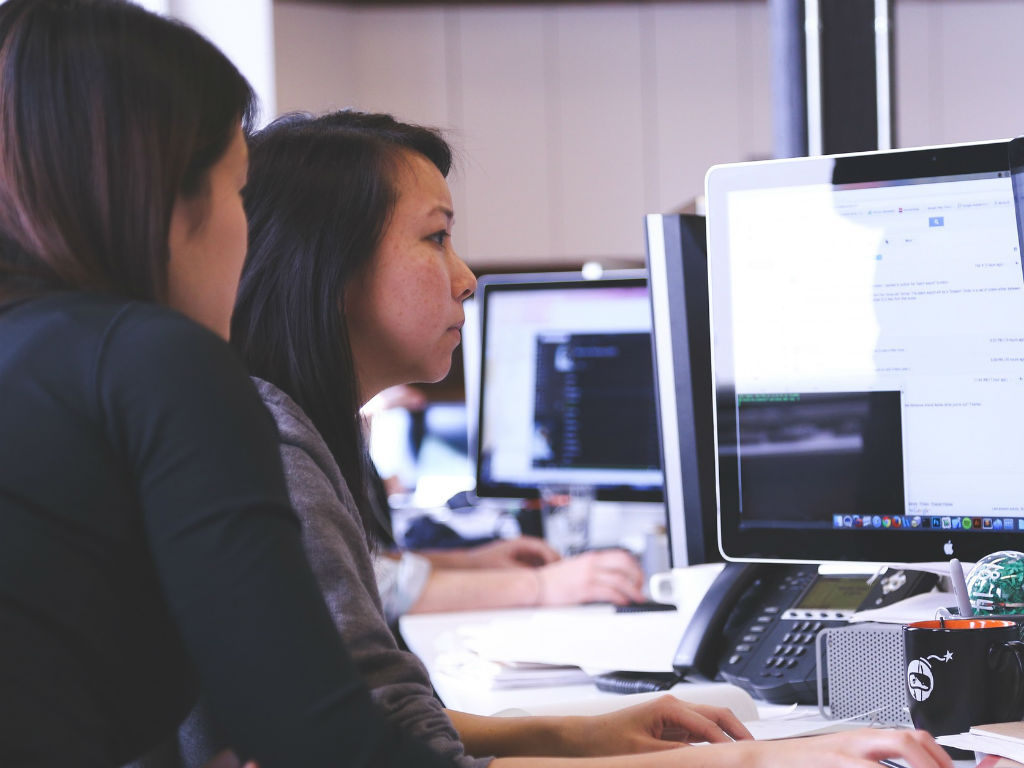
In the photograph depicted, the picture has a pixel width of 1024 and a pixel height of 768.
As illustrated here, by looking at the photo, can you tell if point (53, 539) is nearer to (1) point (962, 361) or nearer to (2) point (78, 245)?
(2) point (78, 245)

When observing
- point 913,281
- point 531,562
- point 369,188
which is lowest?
point 531,562

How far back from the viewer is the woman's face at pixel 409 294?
1052 millimetres

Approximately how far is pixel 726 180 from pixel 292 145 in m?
0.42

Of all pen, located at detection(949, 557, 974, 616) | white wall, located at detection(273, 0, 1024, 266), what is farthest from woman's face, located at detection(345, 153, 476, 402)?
white wall, located at detection(273, 0, 1024, 266)

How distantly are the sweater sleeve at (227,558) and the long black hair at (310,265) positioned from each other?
400 millimetres

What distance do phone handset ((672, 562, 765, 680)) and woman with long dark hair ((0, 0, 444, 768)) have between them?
1.97 ft

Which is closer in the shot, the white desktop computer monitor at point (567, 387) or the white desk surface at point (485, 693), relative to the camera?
the white desk surface at point (485, 693)

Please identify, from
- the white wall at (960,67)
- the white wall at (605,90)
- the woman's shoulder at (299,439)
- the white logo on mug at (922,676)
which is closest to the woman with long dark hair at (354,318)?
the woman's shoulder at (299,439)

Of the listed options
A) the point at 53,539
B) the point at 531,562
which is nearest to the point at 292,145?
the point at 53,539

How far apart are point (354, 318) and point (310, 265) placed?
7cm

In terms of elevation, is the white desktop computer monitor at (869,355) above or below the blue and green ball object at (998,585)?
above

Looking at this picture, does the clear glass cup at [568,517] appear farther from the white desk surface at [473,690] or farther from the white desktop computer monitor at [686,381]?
the white desktop computer monitor at [686,381]

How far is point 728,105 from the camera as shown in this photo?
5.42m

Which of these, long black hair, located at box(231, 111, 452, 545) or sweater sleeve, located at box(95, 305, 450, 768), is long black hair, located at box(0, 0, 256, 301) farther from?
long black hair, located at box(231, 111, 452, 545)
